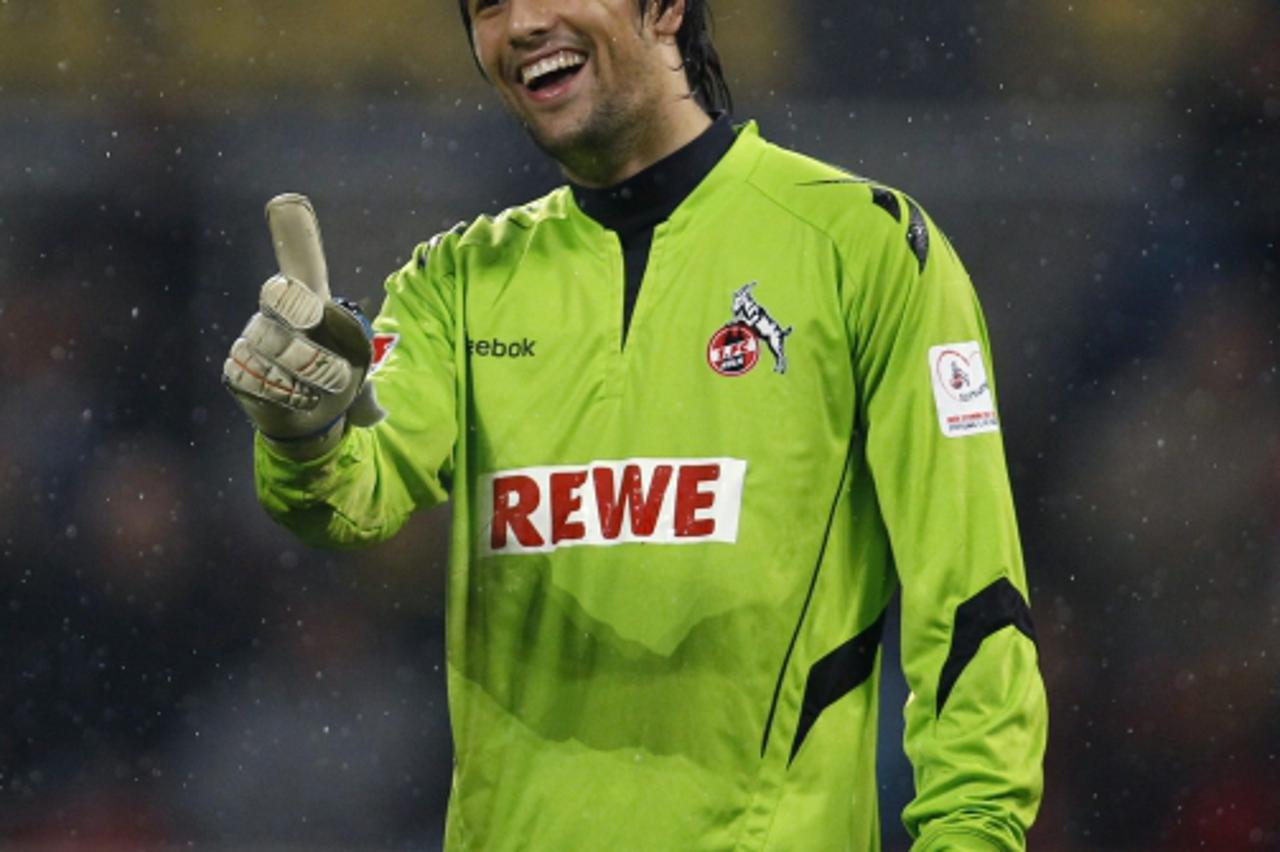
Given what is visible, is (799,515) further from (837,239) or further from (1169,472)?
(1169,472)

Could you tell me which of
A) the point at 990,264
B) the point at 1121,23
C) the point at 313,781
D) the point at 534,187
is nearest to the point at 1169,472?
the point at 990,264

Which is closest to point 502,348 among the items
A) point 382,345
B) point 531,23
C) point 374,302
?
point 382,345

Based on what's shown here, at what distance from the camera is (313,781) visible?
5297 mm

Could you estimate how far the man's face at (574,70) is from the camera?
2438 mm

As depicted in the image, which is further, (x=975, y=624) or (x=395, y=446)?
(x=395, y=446)

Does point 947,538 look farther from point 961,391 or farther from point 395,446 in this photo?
point 395,446

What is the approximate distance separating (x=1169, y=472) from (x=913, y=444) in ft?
11.6

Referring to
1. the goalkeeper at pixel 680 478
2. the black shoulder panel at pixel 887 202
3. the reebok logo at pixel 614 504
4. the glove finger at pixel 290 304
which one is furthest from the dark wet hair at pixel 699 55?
the glove finger at pixel 290 304

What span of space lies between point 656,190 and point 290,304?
571 mm

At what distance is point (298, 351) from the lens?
6.76 ft

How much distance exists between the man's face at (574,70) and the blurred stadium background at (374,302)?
3.09 metres

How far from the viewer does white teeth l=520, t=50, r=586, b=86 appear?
7.99 ft

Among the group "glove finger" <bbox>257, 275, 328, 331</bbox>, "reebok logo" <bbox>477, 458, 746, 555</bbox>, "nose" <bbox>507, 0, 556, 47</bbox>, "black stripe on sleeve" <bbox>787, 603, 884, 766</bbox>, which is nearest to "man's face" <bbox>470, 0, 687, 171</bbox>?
"nose" <bbox>507, 0, 556, 47</bbox>

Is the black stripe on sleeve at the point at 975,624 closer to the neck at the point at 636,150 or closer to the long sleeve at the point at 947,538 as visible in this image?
the long sleeve at the point at 947,538
